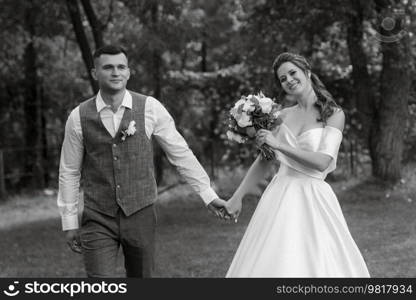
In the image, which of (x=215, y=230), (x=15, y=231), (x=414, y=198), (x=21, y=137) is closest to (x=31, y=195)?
(x=21, y=137)

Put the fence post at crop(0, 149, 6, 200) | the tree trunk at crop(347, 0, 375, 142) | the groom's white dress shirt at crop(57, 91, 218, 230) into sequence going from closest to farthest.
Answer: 1. the groom's white dress shirt at crop(57, 91, 218, 230)
2. the tree trunk at crop(347, 0, 375, 142)
3. the fence post at crop(0, 149, 6, 200)

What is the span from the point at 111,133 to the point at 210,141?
13.5 meters

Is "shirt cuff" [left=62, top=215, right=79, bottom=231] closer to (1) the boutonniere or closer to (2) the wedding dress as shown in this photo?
(1) the boutonniere

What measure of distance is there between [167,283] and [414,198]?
8274 millimetres

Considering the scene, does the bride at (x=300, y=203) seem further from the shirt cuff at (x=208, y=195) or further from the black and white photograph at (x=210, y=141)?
the shirt cuff at (x=208, y=195)

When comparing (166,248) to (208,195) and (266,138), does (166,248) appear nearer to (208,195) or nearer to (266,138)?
(208,195)

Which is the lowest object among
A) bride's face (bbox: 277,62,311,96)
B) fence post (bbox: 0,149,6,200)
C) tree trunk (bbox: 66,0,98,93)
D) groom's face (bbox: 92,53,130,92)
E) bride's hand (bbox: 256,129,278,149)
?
fence post (bbox: 0,149,6,200)

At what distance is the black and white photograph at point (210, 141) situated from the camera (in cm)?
517

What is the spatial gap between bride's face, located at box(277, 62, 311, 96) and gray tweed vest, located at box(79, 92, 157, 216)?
1.21m

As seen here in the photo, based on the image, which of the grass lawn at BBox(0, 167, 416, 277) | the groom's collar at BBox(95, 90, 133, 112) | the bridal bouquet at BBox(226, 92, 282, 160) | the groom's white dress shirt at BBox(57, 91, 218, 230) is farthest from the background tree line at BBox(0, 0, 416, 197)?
the groom's collar at BBox(95, 90, 133, 112)

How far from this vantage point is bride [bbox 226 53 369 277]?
5.29m

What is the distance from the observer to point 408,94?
13828 millimetres

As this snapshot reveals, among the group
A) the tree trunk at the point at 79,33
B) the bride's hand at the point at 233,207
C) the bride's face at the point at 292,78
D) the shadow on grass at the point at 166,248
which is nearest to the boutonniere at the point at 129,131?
the bride's hand at the point at 233,207

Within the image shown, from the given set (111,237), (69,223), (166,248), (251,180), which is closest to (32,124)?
(166,248)
